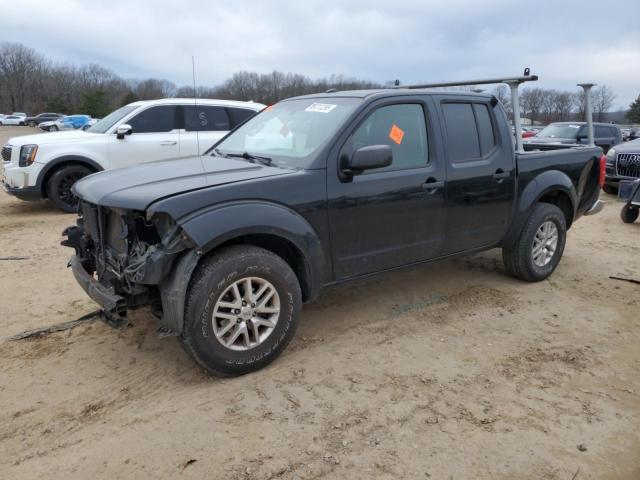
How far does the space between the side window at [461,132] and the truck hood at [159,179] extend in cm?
162

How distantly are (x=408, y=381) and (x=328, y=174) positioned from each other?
60.4 inches

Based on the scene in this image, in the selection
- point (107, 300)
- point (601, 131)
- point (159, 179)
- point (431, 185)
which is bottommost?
point (107, 300)

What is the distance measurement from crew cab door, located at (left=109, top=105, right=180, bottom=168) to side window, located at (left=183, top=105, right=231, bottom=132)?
241 mm

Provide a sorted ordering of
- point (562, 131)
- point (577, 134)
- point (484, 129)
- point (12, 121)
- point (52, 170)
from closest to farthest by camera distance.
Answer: point (484, 129)
point (52, 170)
point (577, 134)
point (562, 131)
point (12, 121)

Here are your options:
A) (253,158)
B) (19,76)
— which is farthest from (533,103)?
(19,76)

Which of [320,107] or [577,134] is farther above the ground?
[577,134]

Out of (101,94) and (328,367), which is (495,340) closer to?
(328,367)

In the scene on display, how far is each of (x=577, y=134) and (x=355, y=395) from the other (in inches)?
549

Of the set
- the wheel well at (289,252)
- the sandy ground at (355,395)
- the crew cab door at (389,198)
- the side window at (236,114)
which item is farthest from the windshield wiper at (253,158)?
the side window at (236,114)

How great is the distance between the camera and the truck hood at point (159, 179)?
3.20 m

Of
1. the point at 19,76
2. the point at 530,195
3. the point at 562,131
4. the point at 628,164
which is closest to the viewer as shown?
the point at 530,195

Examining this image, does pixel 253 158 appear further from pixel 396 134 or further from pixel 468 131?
pixel 468 131

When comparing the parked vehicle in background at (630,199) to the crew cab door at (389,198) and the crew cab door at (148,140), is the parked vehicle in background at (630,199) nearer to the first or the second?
the crew cab door at (389,198)

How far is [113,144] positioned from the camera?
865 centimetres
